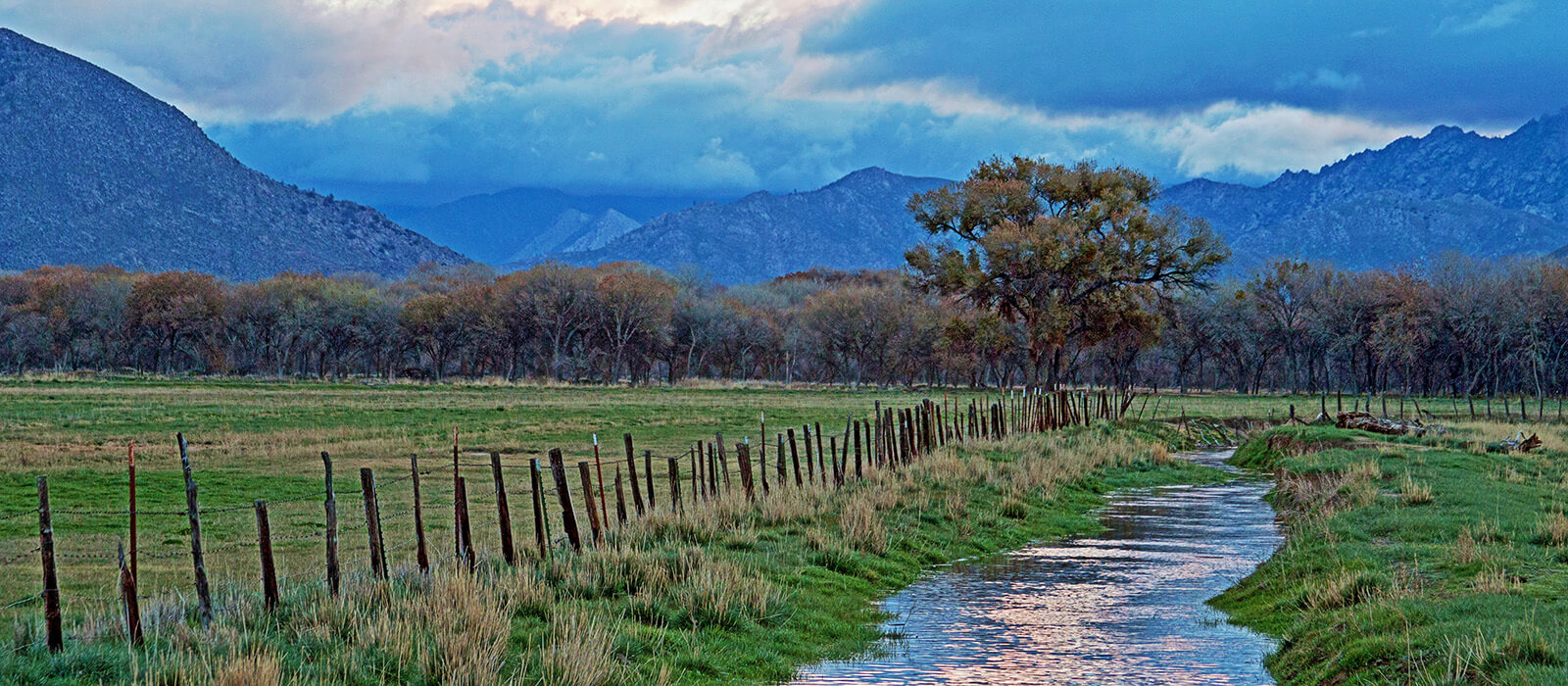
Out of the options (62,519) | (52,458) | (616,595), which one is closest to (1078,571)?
(616,595)

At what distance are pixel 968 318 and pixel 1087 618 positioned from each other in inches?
3321

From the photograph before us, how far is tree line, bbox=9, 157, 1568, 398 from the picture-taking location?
62562 mm

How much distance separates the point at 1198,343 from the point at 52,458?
8764 cm

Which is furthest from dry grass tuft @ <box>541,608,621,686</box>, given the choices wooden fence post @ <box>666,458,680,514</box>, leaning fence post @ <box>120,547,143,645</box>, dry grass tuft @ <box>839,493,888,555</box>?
dry grass tuft @ <box>839,493,888,555</box>

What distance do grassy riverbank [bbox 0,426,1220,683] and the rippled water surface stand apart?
28.1 inches

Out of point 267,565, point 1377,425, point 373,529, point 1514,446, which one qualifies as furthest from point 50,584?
point 1377,425

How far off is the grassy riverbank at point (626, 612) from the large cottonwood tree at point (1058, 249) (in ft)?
126

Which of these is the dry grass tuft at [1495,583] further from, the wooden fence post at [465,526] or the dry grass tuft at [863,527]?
the wooden fence post at [465,526]

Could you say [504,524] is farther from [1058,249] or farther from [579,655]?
[1058,249]

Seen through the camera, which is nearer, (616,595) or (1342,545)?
(616,595)

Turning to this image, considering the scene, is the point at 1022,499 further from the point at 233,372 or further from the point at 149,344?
A: the point at 149,344

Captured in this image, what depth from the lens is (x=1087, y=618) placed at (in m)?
15.4

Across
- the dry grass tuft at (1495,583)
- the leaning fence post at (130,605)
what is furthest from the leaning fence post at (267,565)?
the dry grass tuft at (1495,583)

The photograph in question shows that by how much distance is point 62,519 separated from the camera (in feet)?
70.6
